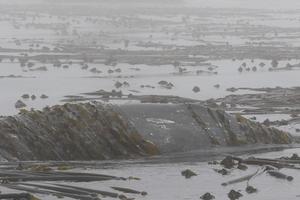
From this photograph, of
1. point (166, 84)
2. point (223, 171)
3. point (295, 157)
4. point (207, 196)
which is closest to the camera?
point (207, 196)

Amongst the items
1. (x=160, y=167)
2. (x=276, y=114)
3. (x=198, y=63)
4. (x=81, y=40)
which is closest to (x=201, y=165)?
(x=160, y=167)

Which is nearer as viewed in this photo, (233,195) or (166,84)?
(233,195)

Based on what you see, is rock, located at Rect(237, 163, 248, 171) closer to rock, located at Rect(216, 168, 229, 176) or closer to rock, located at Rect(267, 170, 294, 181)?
rock, located at Rect(216, 168, 229, 176)

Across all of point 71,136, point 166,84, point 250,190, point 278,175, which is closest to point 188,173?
point 250,190

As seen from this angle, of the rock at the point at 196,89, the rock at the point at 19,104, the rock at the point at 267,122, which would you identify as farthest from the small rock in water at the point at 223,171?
the rock at the point at 196,89

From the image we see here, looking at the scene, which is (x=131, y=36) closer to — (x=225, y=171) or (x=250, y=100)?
(x=250, y=100)

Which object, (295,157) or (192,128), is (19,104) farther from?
(295,157)

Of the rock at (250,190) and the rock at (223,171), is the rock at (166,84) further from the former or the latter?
the rock at (250,190)

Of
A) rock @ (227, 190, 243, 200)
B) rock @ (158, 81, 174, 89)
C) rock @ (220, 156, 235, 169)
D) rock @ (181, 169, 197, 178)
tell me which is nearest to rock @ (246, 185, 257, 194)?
rock @ (227, 190, 243, 200)

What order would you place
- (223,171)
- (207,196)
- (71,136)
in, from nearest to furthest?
(207,196) → (223,171) → (71,136)
